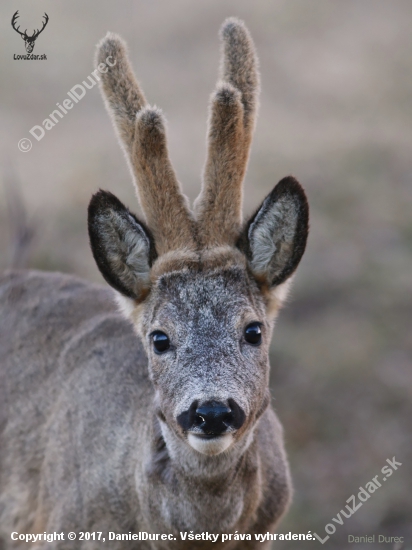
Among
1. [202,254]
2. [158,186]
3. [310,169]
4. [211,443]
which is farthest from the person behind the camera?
[310,169]

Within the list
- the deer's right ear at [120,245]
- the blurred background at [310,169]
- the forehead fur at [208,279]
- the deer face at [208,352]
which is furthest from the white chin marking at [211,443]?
the blurred background at [310,169]

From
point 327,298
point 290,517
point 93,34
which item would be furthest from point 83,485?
point 93,34

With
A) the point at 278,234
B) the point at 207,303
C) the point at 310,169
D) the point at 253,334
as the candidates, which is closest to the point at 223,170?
the point at 278,234

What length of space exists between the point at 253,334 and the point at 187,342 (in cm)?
44

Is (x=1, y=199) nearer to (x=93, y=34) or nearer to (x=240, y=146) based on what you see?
(x=93, y=34)

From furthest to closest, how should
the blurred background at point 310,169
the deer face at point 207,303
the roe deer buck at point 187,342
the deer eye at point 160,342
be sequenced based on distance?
the blurred background at point 310,169, the deer eye at point 160,342, the roe deer buck at point 187,342, the deer face at point 207,303

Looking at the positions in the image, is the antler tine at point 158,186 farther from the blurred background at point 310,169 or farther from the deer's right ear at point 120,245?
the blurred background at point 310,169

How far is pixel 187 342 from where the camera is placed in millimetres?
5449

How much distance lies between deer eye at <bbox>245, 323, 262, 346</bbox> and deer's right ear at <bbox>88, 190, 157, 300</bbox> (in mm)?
767

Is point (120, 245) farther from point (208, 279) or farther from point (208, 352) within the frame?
point (208, 352)

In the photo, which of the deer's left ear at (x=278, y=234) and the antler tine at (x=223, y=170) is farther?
the antler tine at (x=223, y=170)

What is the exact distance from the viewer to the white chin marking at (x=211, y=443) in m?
5.12

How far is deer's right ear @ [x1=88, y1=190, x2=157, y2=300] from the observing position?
574 centimetres

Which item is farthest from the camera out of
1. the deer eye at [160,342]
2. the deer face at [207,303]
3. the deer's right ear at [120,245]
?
the deer's right ear at [120,245]
